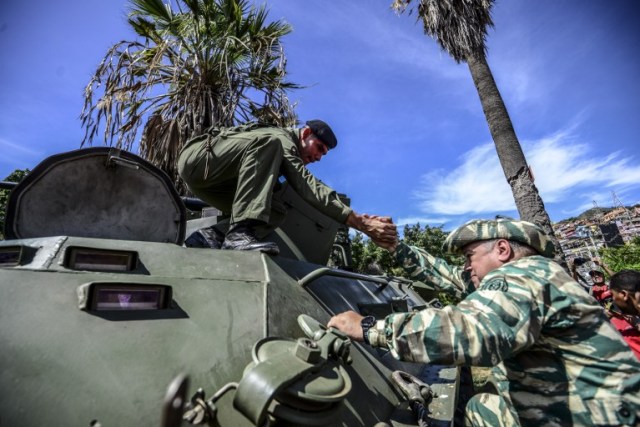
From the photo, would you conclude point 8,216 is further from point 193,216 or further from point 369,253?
point 369,253

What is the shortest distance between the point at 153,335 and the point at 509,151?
7.54 meters

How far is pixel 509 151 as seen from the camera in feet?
24.3

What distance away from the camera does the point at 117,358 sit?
1179mm

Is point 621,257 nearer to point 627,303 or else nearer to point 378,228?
point 627,303

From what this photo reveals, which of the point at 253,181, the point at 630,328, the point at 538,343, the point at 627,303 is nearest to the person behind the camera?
the point at 538,343

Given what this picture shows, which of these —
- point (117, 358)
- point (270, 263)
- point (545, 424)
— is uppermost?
point (270, 263)

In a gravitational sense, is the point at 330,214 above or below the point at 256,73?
below

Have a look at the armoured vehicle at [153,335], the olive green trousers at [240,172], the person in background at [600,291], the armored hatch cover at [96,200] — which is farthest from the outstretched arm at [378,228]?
the person in background at [600,291]

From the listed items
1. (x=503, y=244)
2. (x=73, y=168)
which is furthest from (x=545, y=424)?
(x=73, y=168)

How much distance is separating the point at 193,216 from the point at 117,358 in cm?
328

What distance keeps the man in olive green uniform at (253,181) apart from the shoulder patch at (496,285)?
1063 millimetres

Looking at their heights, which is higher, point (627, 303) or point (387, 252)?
point (387, 252)

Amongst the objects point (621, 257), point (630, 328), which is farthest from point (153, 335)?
point (621, 257)

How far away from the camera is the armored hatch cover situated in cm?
205
